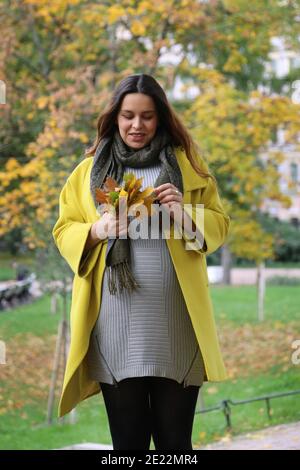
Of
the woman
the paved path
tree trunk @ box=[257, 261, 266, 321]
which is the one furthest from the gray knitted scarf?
tree trunk @ box=[257, 261, 266, 321]

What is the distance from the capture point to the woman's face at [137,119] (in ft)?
5.20

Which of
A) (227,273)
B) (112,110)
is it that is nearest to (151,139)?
(112,110)

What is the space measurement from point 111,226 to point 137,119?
23 cm

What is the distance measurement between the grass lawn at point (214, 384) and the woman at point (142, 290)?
2.20m

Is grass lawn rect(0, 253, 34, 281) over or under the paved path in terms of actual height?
over

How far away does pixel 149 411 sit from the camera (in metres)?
1.59

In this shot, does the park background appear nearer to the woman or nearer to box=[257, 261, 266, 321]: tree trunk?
box=[257, 261, 266, 321]: tree trunk

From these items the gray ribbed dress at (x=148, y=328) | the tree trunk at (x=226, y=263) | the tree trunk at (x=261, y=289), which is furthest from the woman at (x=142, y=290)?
the tree trunk at (x=261, y=289)

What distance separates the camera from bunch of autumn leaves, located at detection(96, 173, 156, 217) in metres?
1.48

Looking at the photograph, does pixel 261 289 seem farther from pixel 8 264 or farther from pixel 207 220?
pixel 207 220

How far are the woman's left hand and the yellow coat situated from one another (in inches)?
2.7

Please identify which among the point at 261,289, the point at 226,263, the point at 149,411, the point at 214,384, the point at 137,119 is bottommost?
the point at 214,384

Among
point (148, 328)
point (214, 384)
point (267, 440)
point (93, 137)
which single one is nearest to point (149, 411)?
point (148, 328)

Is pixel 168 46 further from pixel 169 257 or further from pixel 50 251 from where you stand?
pixel 169 257
